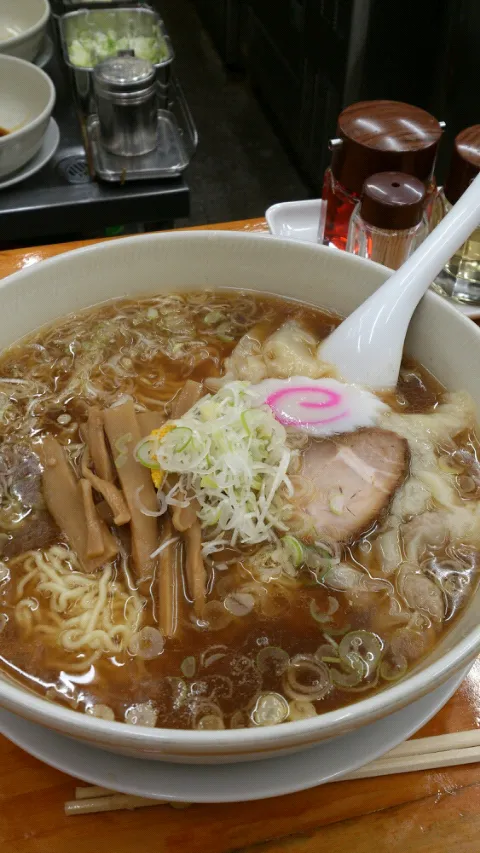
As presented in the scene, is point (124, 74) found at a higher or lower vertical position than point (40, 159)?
higher

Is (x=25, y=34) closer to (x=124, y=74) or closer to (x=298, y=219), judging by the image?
(x=124, y=74)

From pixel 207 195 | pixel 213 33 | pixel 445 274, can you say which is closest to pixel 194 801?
pixel 445 274

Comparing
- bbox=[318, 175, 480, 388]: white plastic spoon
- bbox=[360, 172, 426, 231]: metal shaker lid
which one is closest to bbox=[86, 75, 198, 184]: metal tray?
bbox=[360, 172, 426, 231]: metal shaker lid

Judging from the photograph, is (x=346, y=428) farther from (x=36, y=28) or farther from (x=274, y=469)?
(x=36, y=28)

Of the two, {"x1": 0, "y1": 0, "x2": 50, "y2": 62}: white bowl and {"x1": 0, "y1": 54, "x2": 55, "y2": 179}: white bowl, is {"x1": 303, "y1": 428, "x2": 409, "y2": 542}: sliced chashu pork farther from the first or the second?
{"x1": 0, "y1": 0, "x2": 50, "y2": 62}: white bowl

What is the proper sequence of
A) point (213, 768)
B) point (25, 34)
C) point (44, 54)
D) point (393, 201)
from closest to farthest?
point (213, 768)
point (393, 201)
point (25, 34)
point (44, 54)

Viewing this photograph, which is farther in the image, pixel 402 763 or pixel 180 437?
Result: pixel 180 437

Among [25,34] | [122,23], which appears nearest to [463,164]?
[25,34]
